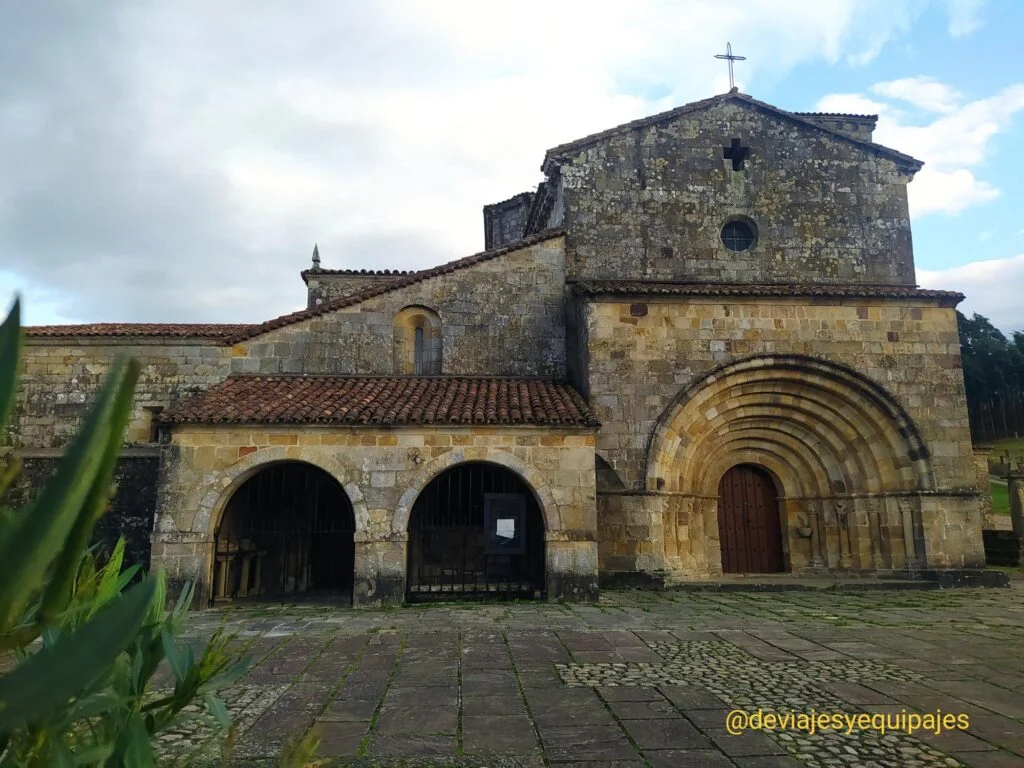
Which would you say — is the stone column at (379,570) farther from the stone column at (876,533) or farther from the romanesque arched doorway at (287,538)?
the stone column at (876,533)

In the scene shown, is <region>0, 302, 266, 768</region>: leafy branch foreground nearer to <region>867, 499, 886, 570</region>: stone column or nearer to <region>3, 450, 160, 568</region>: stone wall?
<region>3, 450, 160, 568</region>: stone wall

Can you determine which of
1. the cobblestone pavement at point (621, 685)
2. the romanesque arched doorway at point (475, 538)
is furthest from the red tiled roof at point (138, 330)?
the cobblestone pavement at point (621, 685)

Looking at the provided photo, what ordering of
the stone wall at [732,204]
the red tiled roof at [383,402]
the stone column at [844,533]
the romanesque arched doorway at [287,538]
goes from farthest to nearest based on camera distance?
the stone wall at [732,204]
the stone column at [844,533]
the romanesque arched doorway at [287,538]
the red tiled roof at [383,402]

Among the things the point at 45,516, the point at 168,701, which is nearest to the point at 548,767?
the point at 168,701

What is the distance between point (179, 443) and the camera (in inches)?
401

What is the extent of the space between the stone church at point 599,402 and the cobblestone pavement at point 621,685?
2.03m

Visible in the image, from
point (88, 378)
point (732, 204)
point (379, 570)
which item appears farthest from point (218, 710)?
point (732, 204)

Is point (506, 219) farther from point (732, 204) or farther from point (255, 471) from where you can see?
point (255, 471)

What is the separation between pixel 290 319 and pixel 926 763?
11471 mm

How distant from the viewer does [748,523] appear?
1304cm

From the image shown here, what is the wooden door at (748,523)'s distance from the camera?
42.3ft

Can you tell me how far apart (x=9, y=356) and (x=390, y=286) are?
1228 centimetres

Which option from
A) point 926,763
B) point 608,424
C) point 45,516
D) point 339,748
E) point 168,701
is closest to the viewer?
point 45,516

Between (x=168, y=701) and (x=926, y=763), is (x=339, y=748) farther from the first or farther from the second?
(x=926, y=763)
